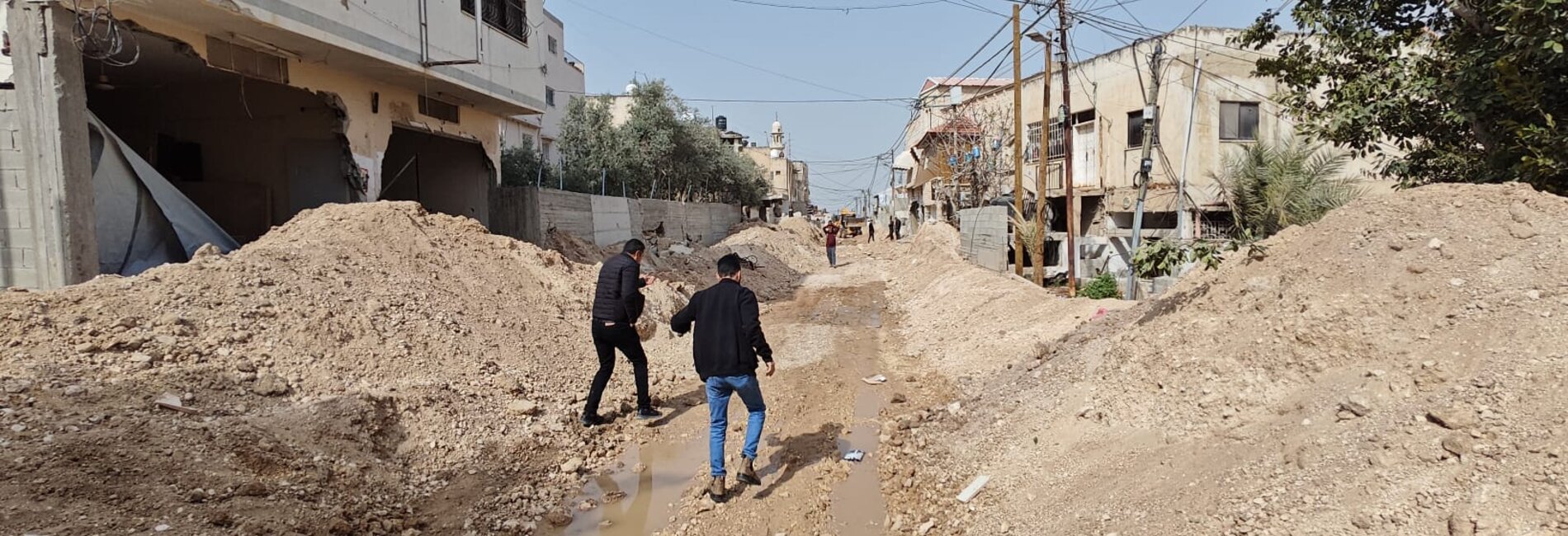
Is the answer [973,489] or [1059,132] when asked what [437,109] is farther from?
[1059,132]

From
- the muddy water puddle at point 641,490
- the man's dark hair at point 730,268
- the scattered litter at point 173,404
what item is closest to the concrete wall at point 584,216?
the muddy water puddle at point 641,490

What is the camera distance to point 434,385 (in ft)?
21.3

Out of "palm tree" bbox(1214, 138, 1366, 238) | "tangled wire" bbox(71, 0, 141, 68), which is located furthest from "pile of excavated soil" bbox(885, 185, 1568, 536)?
"palm tree" bbox(1214, 138, 1366, 238)

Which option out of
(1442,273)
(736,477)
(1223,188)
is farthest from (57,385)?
(1223,188)

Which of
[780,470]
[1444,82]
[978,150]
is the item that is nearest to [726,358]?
[780,470]

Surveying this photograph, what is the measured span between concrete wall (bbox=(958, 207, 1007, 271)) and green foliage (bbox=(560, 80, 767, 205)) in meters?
10.8

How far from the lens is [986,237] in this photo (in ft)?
68.7

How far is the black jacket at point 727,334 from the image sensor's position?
4.98 meters

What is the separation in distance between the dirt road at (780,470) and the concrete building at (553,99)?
24.2m

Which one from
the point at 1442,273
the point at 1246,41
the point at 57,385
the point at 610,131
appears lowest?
the point at 57,385

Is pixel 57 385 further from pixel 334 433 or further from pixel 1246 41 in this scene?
pixel 1246 41

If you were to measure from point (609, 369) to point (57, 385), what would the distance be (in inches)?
137

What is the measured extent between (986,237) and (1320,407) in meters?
17.4

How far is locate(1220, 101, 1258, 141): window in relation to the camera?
19.5 m
